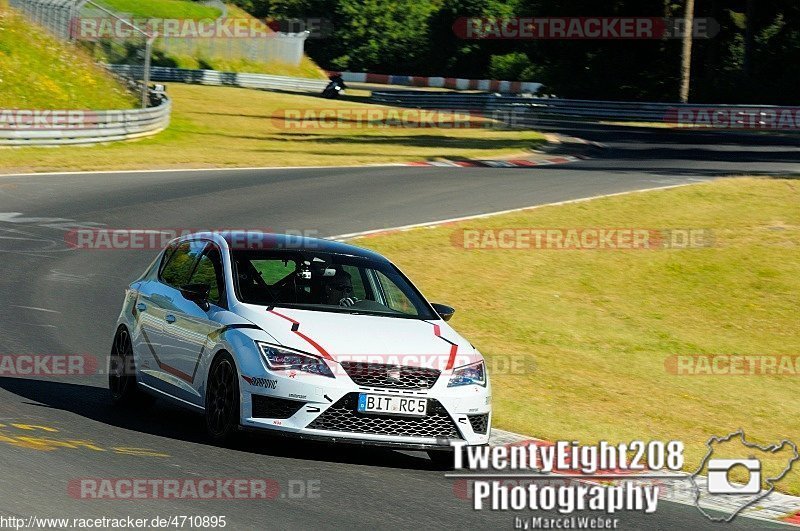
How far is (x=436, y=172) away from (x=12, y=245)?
1554 centimetres

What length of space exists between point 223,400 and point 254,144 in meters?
32.2

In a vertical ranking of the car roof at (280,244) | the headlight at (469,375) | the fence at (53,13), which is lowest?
the headlight at (469,375)

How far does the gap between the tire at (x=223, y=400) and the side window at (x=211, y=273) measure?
657mm

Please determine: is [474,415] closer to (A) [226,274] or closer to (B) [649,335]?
(A) [226,274]

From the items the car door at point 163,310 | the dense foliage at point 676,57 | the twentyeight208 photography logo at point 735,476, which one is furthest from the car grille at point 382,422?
the dense foliage at point 676,57

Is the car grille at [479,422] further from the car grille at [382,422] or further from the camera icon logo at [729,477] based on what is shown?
the camera icon logo at [729,477]

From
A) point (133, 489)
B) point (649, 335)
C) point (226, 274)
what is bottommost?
point (649, 335)

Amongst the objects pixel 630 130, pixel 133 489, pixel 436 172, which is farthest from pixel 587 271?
pixel 630 130

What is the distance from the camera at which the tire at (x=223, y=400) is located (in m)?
8.66

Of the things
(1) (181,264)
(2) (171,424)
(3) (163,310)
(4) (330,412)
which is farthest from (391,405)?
(1) (181,264)

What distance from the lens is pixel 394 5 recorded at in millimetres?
105750

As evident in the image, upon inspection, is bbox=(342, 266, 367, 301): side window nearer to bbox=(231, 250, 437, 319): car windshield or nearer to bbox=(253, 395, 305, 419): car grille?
bbox=(231, 250, 437, 319): car windshield

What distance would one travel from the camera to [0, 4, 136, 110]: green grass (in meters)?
39.8

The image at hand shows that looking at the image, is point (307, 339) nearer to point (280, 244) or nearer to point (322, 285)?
point (322, 285)
